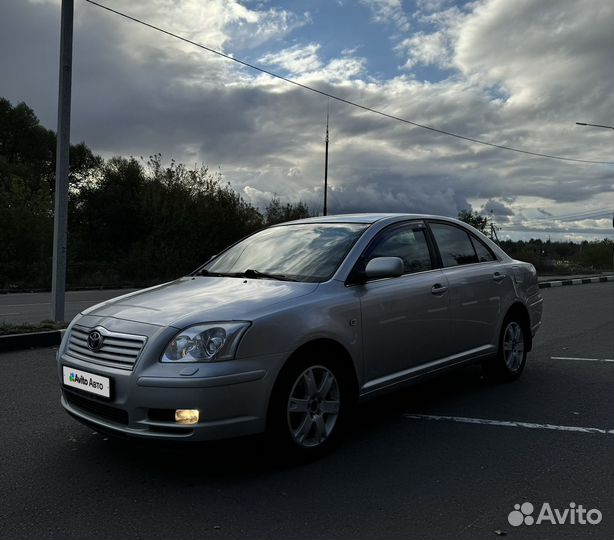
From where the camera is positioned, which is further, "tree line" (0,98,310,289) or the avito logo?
"tree line" (0,98,310,289)

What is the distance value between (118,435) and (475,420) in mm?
2714

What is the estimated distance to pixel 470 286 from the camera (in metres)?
5.36

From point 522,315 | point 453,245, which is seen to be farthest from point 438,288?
point 522,315

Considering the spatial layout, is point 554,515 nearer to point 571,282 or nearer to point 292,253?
point 292,253

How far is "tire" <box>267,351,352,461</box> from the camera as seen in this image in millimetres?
3559

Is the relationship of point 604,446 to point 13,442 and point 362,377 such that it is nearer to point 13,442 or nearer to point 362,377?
point 362,377

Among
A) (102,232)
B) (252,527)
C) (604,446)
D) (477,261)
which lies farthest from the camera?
(102,232)

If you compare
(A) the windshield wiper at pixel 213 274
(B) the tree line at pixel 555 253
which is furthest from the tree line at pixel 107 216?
(A) the windshield wiper at pixel 213 274

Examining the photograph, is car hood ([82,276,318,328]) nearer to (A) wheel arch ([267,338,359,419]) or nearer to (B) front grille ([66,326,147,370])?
(B) front grille ([66,326,147,370])

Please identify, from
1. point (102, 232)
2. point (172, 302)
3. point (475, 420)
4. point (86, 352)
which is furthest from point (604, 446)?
point (102, 232)

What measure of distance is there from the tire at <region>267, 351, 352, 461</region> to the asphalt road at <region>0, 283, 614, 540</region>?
143 millimetres

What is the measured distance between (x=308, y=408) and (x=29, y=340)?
555cm

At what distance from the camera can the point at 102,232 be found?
37469mm

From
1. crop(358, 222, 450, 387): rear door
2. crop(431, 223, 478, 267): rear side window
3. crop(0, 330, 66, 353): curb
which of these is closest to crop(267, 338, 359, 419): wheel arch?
crop(358, 222, 450, 387): rear door
